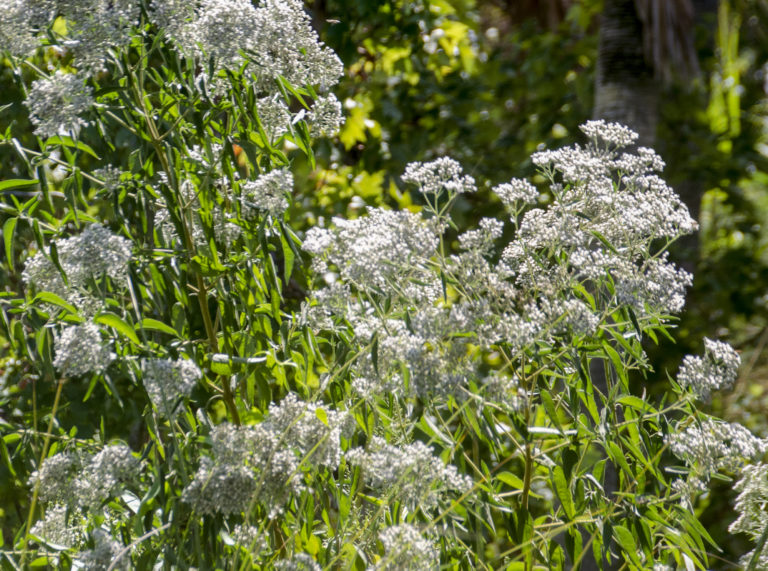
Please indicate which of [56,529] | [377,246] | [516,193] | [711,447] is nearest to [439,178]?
[516,193]

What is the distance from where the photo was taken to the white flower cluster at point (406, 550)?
1.52 meters

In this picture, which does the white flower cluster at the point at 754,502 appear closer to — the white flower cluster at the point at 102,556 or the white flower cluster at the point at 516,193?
the white flower cluster at the point at 516,193

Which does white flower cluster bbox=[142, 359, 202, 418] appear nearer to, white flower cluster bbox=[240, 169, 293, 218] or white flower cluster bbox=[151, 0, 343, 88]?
white flower cluster bbox=[240, 169, 293, 218]

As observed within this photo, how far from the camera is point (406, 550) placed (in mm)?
1531

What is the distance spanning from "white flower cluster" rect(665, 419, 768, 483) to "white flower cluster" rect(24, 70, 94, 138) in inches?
52.9

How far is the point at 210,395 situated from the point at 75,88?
712 millimetres

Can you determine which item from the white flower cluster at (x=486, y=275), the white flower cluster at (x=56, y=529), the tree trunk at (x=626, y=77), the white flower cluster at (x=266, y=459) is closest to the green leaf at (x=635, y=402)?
the white flower cluster at (x=486, y=275)

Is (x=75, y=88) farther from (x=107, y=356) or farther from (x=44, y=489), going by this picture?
(x=44, y=489)

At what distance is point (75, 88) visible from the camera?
1575 millimetres

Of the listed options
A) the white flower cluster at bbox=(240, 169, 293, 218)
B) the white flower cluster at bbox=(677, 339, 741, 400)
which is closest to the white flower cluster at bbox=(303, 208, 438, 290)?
the white flower cluster at bbox=(240, 169, 293, 218)

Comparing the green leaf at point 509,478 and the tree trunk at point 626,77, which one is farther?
the tree trunk at point 626,77

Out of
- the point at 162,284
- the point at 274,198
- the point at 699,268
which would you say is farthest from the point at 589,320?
the point at 699,268

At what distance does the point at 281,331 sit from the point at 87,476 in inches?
19.8

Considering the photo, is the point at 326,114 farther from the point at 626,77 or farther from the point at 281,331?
the point at 626,77
